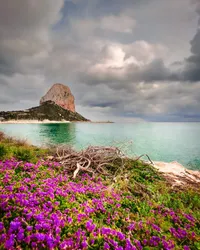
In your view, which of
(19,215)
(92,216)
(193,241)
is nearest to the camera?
(19,215)

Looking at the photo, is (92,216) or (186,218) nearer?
(92,216)

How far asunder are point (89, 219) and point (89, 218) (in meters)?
0.06

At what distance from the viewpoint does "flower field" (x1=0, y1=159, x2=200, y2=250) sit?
264cm

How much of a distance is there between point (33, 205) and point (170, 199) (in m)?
4.55

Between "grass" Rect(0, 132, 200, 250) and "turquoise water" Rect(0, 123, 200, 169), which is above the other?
"grass" Rect(0, 132, 200, 250)

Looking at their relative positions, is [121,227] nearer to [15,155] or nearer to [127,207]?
[127,207]

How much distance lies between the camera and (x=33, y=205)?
346 cm

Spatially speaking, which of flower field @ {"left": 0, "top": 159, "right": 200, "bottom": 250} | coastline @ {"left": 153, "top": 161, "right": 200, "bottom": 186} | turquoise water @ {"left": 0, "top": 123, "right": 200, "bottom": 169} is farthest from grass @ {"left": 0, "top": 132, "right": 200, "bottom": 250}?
turquoise water @ {"left": 0, "top": 123, "right": 200, "bottom": 169}

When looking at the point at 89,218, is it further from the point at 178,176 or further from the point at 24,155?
the point at 178,176

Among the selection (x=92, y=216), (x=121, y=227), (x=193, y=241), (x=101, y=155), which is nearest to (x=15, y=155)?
(x=101, y=155)

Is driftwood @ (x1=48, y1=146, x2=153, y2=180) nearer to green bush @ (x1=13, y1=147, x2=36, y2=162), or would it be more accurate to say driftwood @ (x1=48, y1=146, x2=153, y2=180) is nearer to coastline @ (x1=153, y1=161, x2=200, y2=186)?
green bush @ (x1=13, y1=147, x2=36, y2=162)

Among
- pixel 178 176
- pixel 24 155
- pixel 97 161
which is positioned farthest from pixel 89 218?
Result: pixel 178 176

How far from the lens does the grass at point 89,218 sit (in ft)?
8.71

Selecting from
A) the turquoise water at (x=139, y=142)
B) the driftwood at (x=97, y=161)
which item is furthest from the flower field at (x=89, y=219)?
the turquoise water at (x=139, y=142)
